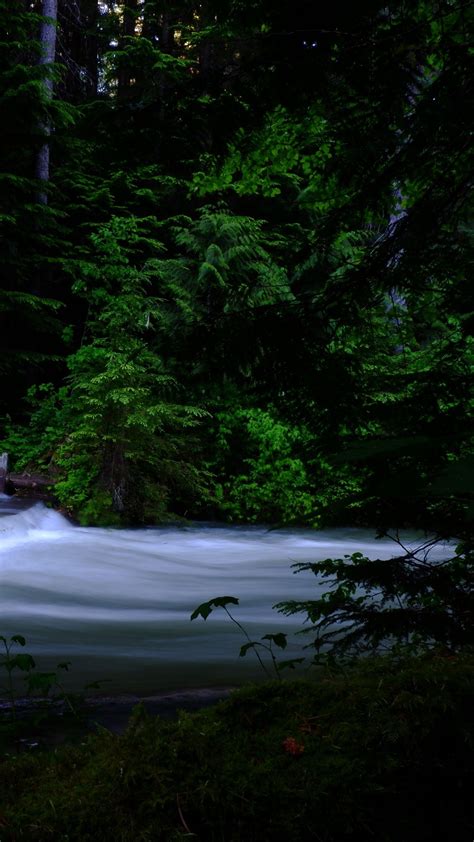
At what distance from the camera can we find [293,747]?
180cm

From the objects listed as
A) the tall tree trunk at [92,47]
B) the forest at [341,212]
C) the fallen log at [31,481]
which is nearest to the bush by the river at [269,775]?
the forest at [341,212]

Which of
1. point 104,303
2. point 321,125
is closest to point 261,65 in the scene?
point 321,125

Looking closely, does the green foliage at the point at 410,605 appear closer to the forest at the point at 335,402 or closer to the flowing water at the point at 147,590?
the forest at the point at 335,402

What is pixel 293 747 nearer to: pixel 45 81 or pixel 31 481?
pixel 31 481

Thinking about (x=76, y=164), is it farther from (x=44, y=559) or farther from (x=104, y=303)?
(x=44, y=559)

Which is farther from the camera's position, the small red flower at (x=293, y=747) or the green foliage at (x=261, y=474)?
the green foliage at (x=261, y=474)

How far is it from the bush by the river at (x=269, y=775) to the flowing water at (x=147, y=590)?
2246mm

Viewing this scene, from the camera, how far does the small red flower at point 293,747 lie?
5.84 feet

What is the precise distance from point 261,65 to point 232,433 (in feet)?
34.1

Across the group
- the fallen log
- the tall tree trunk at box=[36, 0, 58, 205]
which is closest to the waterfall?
the fallen log

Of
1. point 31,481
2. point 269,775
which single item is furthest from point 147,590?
Answer: point 269,775

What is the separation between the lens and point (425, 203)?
10.8 ft

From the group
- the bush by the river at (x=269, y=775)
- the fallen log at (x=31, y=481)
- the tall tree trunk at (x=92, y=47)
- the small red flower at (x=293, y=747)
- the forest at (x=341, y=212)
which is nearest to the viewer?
the bush by the river at (x=269, y=775)

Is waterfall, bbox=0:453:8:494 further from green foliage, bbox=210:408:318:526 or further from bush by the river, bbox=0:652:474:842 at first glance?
bush by the river, bbox=0:652:474:842
